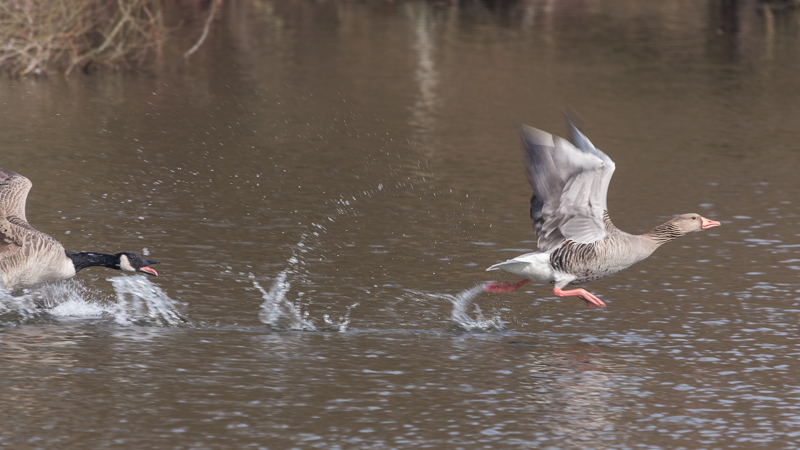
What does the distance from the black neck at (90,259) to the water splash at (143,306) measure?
0.67 feet

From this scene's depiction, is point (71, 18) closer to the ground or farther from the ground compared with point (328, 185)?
farther from the ground

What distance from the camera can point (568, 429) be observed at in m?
7.93

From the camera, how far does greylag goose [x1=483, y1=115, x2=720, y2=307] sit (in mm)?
9477

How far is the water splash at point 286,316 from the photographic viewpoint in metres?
10.2

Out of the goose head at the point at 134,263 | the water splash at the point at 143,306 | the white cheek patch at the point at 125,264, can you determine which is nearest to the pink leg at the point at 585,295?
the water splash at the point at 143,306

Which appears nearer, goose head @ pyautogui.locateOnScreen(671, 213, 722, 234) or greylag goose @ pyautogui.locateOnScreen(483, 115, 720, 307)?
greylag goose @ pyautogui.locateOnScreen(483, 115, 720, 307)

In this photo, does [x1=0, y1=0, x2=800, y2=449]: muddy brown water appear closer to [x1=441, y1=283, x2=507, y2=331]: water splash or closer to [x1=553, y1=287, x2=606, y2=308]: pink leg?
[x1=441, y1=283, x2=507, y2=331]: water splash

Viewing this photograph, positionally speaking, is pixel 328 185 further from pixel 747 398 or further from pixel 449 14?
pixel 449 14

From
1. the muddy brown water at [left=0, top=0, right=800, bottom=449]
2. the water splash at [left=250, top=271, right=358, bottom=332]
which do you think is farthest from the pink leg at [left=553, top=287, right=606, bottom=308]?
the water splash at [left=250, top=271, right=358, bottom=332]

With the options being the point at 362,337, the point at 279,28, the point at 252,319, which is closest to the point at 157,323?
the point at 252,319

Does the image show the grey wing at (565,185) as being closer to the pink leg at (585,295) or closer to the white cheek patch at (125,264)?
the pink leg at (585,295)

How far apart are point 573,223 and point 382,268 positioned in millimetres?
2730

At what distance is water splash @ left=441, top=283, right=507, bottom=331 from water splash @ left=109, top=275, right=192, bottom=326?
235 centimetres

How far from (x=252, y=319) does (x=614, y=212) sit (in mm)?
6283
